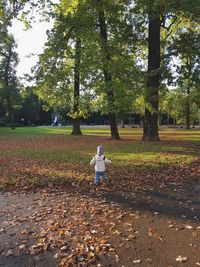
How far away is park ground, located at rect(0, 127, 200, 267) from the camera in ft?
20.4

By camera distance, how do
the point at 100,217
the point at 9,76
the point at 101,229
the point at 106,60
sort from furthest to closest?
the point at 9,76
the point at 106,60
the point at 100,217
the point at 101,229

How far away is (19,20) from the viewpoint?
26.7 metres

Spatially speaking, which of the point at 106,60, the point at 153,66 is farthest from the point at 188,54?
the point at 106,60

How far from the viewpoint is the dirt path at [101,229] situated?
6.12 m

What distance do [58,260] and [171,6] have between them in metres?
18.7

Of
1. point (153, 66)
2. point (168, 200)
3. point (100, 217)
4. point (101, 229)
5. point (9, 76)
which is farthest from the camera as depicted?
point (9, 76)

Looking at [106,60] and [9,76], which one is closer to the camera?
[106,60]

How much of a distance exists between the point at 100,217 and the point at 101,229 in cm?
75

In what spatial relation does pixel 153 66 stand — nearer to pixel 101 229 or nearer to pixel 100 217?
pixel 100 217

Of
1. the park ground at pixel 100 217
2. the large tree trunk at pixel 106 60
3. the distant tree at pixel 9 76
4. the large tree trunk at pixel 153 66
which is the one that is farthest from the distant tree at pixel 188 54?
the distant tree at pixel 9 76

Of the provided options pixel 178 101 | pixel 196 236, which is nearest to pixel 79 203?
pixel 196 236

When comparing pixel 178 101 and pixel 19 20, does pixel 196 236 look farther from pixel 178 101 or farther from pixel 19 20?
pixel 178 101

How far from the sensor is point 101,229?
7.41m

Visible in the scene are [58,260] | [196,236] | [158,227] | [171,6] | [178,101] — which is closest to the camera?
[58,260]
